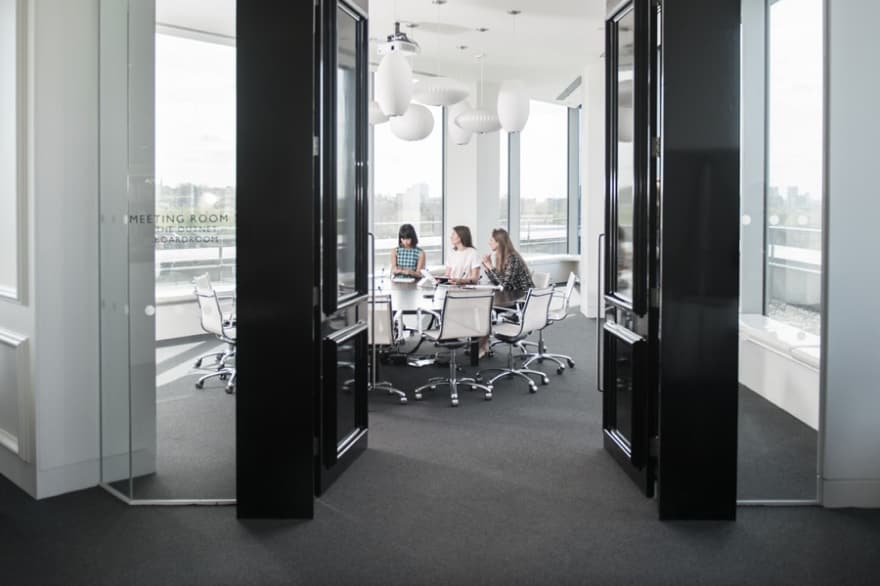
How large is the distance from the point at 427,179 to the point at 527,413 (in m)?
7.17

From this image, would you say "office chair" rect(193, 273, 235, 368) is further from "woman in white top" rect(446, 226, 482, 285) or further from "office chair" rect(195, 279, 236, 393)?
"woman in white top" rect(446, 226, 482, 285)

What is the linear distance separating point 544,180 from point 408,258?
6318mm

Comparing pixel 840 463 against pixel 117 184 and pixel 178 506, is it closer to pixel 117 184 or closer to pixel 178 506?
pixel 178 506

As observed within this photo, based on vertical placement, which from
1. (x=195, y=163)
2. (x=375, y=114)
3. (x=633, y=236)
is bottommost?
(x=633, y=236)

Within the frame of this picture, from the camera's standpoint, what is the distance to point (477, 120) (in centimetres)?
883

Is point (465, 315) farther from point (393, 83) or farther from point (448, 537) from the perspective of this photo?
point (448, 537)

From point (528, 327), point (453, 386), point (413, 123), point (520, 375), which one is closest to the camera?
point (453, 386)

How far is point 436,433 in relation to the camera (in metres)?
5.48

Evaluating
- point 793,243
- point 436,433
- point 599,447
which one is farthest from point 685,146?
point 436,433

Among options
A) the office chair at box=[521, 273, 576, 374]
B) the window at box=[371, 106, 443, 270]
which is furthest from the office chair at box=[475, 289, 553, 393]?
the window at box=[371, 106, 443, 270]

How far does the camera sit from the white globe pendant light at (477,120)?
882 centimetres

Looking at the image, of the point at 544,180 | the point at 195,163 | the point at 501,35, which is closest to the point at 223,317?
the point at 195,163

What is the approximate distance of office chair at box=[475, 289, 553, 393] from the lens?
684 centimetres

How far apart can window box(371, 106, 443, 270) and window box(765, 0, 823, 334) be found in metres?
8.13
